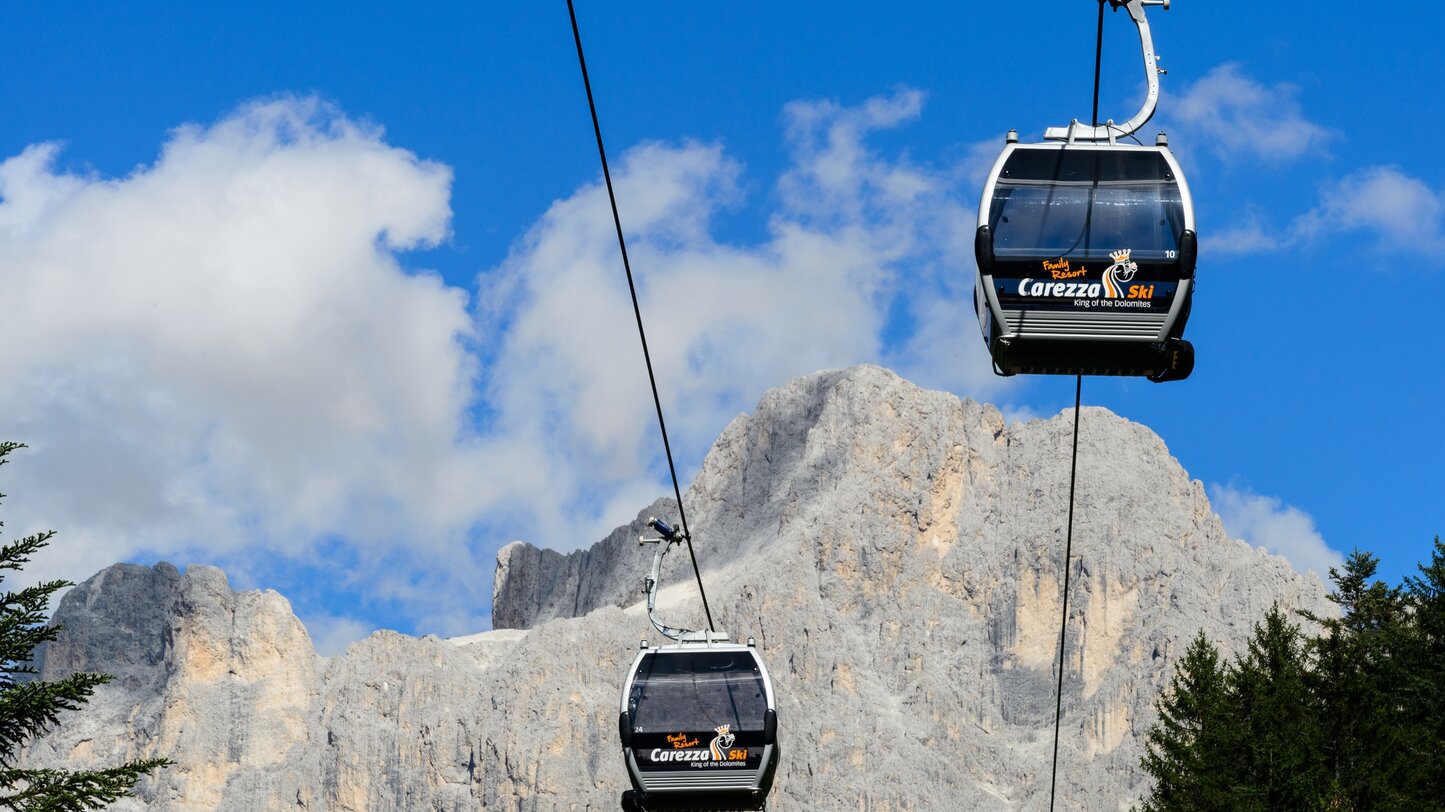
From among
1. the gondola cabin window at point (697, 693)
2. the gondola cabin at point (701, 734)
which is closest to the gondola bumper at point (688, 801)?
the gondola cabin at point (701, 734)

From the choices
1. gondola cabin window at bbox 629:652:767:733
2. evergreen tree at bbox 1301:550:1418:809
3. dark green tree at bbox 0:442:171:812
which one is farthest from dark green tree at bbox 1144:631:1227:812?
dark green tree at bbox 0:442:171:812

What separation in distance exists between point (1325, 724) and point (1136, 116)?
30294mm

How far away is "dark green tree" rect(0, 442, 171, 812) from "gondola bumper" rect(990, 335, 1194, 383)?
10582mm

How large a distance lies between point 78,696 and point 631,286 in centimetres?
916

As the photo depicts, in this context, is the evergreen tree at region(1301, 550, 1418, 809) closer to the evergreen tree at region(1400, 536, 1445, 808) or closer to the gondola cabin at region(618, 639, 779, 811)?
the evergreen tree at region(1400, 536, 1445, 808)

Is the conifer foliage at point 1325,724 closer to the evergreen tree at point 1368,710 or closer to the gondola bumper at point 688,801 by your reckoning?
the evergreen tree at point 1368,710

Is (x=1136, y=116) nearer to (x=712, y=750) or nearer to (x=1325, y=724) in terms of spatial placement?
(x=712, y=750)

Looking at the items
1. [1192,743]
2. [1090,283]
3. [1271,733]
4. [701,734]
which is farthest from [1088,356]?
[1192,743]

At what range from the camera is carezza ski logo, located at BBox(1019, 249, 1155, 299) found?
62.5 ft

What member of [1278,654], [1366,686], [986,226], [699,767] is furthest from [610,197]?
[1278,654]

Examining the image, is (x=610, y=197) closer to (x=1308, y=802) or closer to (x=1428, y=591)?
(x=1308, y=802)

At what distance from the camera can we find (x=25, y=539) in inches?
967

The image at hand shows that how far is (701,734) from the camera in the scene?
29266mm

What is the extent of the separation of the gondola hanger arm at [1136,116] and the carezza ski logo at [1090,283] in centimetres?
133
